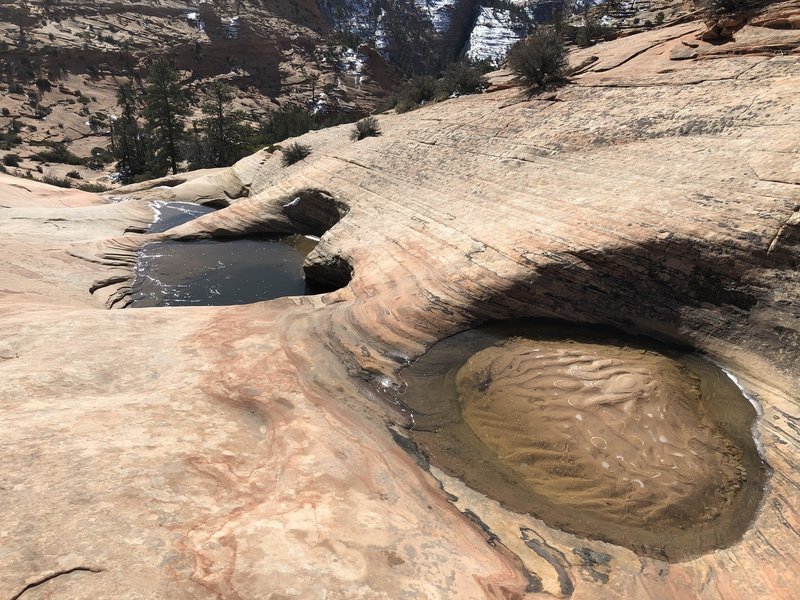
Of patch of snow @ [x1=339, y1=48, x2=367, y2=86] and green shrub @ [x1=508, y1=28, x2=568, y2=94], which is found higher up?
patch of snow @ [x1=339, y1=48, x2=367, y2=86]

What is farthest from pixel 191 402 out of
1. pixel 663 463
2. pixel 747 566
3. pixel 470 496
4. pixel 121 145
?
pixel 121 145

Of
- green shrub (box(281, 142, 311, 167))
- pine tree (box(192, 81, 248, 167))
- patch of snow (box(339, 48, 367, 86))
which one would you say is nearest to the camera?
green shrub (box(281, 142, 311, 167))

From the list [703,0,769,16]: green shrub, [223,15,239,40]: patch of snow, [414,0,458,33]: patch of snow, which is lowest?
[703,0,769,16]: green shrub

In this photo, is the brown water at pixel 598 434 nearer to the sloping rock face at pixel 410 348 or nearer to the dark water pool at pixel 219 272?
the sloping rock face at pixel 410 348

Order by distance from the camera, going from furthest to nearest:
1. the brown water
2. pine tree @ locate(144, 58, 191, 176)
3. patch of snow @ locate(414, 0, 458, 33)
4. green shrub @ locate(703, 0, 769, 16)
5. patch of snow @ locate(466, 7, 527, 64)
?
patch of snow @ locate(414, 0, 458, 33)
patch of snow @ locate(466, 7, 527, 64)
pine tree @ locate(144, 58, 191, 176)
green shrub @ locate(703, 0, 769, 16)
the brown water

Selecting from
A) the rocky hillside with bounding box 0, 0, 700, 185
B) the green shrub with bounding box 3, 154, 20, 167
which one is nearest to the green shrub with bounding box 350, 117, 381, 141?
the rocky hillside with bounding box 0, 0, 700, 185

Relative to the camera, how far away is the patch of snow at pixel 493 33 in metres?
88.3

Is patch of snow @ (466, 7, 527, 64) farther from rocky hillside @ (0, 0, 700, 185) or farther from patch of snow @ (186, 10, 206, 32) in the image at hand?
patch of snow @ (186, 10, 206, 32)

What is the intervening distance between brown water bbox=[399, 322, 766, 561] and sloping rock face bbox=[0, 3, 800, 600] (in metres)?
0.25

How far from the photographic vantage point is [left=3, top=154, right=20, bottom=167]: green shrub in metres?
32.2

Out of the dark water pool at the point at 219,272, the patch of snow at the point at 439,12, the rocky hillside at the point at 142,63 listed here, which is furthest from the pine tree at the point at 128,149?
the patch of snow at the point at 439,12

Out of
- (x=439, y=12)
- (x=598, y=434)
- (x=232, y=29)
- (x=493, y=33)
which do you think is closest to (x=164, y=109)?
(x=598, y=434)

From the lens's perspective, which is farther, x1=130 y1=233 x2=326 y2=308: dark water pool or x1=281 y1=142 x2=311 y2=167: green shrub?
x1=281 y1=142 x2=311 y2=167: green shrub

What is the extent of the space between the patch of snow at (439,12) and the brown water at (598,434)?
105m
